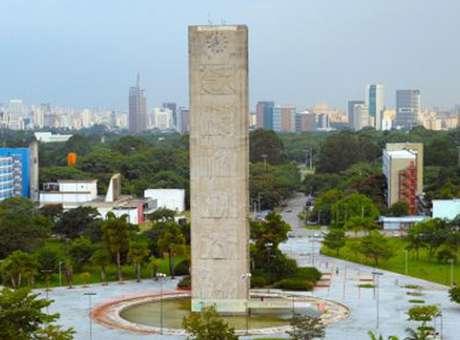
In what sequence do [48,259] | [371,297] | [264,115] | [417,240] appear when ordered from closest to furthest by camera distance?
[371,297] < [48,259] < [417,240] < [264,115]

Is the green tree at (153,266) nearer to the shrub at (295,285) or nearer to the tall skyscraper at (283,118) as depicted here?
the shrub at (295,285)

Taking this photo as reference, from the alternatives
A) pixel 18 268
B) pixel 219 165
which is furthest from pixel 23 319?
pixel 18 268

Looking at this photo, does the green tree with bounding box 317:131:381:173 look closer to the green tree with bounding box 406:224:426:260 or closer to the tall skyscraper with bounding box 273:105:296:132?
the green tree with bounding box 406:224:426:260

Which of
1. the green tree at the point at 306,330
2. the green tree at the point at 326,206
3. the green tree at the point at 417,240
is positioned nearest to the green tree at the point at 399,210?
the green tree at the point at 326,206

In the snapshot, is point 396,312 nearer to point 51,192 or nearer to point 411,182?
point 411,182

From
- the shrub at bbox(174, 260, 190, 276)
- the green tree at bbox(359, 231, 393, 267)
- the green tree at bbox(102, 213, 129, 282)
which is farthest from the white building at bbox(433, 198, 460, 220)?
the green tree at bbox(102, 213, 129, 282)

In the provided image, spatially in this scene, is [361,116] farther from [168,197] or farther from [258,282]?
[258,282]
